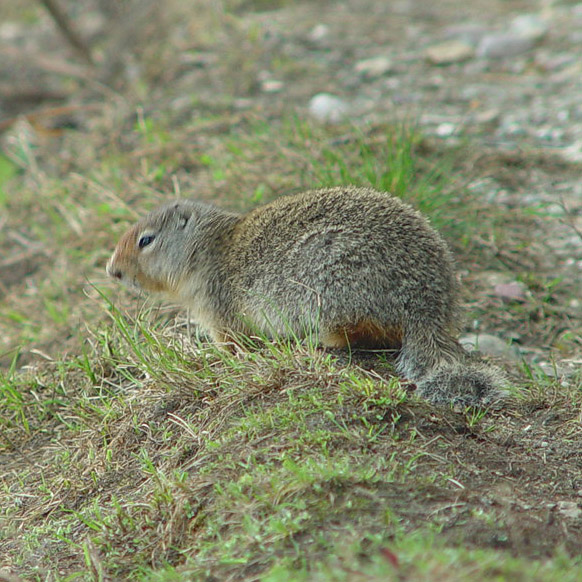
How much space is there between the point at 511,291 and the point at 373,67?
435cm

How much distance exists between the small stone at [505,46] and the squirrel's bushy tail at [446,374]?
19.2 feet

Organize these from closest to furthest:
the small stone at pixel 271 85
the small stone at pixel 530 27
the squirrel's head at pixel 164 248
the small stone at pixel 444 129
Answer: the squirrel's head at pixel 164 248
the small stone at pixel 444 129
the small stone at pixel 271 85
the small stone at pixel 530 27

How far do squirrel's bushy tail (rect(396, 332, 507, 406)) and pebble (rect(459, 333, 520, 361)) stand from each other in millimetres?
613

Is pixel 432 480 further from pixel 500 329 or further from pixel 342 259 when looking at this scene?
pixel 500 329

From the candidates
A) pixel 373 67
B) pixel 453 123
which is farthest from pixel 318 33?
pixel 453 123

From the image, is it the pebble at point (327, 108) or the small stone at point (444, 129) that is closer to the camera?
the small stone at point (444, 129)

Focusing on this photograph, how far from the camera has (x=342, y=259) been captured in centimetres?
408

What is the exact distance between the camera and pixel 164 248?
484cm

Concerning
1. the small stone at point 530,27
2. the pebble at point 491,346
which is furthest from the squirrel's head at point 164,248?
the small stone at point 530,27

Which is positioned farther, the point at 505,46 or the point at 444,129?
the point at 505,46

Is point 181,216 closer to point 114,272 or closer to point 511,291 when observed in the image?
point 114,272

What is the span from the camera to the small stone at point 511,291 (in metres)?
5.32

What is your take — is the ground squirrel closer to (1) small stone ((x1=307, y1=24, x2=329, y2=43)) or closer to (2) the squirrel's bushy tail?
(2) the squirrel's bushy tail

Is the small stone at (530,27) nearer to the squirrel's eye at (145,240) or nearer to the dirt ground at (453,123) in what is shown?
the dirt ground at (453,123)
